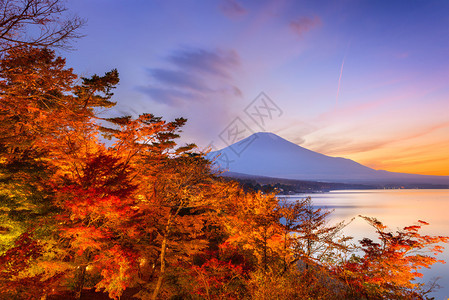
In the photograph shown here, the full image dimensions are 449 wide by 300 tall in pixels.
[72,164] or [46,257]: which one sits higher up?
[72,164]

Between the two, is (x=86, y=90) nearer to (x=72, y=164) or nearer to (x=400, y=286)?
(x=72, y=164)

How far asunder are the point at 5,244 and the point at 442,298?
3554 cm

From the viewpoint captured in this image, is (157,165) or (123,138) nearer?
(123,138)

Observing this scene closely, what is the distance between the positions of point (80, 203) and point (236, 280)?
961 centimetres

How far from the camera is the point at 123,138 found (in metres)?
10.4

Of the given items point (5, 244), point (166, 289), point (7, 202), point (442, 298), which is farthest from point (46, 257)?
point (442, 298)

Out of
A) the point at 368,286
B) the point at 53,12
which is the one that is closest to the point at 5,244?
the point at 53,12

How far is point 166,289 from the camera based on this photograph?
11.8 metres

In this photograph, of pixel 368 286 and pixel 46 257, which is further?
pixel 368 286

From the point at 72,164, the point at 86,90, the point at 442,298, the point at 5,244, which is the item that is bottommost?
the point at 442,298

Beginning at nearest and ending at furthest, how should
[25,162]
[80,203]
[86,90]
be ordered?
[80,203], [25,162], [86,90]

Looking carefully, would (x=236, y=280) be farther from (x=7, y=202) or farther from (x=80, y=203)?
(x=7, y=202)

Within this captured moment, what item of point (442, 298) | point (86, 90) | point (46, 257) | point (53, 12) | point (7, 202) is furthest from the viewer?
point (442, 298)

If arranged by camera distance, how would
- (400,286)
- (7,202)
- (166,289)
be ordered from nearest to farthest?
(7,202), (166,289), (400,286)
